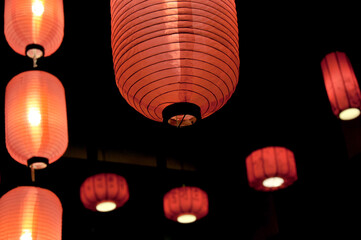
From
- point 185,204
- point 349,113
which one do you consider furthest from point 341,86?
point 185,204

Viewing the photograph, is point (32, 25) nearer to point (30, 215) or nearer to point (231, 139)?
point (30, 215)

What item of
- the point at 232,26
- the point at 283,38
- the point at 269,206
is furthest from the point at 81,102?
the point at 232,26

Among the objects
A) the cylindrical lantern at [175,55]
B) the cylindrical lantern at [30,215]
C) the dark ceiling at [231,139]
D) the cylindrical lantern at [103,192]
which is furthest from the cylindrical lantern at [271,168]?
the cylindrical lantern at [175,55]

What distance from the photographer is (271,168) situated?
5.51m

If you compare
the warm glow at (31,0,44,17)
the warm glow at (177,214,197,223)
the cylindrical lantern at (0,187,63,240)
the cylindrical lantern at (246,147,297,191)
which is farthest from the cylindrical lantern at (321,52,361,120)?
the warm glow at (31,0,44,17)

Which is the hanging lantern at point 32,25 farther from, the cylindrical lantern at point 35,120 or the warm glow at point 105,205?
the warm glow at point 105,205

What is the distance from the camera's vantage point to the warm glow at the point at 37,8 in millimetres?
2876

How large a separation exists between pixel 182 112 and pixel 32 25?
1503mm

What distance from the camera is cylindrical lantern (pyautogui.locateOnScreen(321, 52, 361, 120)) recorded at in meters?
4.55

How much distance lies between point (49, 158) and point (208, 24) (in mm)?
1618

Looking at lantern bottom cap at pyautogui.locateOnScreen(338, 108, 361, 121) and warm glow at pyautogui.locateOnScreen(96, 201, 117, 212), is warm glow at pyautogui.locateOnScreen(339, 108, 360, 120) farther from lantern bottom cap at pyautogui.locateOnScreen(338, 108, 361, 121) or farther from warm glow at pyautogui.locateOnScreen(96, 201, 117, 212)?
warm glow at pyautogui.locateOnScreen(96, 201, 117, 212)

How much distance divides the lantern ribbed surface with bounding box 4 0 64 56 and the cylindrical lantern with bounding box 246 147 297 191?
10.5ft

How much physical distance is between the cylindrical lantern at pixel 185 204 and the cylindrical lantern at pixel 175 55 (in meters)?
4.38

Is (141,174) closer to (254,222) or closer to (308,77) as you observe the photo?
(254,222)
